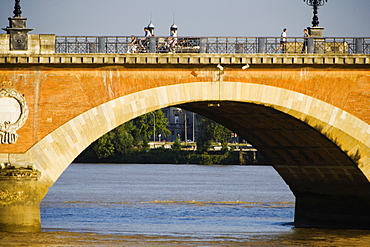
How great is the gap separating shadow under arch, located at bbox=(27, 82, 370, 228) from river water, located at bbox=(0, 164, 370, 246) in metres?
1.54

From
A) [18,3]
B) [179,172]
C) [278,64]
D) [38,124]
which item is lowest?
[179,172]

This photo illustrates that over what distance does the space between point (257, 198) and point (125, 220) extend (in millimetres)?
14827

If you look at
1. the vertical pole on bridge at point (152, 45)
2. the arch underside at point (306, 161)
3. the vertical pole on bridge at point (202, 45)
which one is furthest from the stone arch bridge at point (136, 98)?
the vertical pole on bridge at point (152, 45)

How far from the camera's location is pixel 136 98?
27.2 metres

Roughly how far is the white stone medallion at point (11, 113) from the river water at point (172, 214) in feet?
10.3

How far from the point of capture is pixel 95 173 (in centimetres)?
7331

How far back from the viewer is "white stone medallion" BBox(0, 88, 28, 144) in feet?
87.3

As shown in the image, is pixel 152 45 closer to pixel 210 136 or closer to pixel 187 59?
pixel 187 59

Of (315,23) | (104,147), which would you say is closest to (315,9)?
(315,23)

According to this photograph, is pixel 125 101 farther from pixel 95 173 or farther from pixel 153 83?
pixel 95 173

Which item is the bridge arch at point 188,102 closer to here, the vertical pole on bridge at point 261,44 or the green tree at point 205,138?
the vertical pole on bridge at point 261,44

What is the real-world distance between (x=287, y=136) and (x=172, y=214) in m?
8.08

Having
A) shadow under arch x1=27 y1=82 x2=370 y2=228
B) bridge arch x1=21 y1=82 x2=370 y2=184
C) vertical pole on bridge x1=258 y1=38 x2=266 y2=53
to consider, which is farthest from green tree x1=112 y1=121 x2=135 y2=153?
vertical pole on bridge x1=258 y1=38 x2=266 y2=53

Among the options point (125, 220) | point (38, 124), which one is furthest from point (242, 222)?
point (38, 124)
